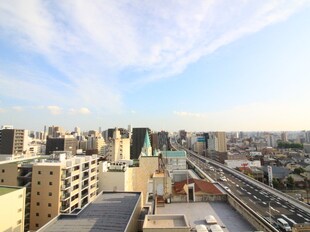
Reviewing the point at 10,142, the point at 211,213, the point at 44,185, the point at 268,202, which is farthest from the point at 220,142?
the point at 211,213

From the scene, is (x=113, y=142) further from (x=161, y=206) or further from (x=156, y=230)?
(x=156, y=230)

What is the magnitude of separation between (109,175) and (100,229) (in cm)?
2699

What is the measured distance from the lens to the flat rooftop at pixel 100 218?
1443 centimetres

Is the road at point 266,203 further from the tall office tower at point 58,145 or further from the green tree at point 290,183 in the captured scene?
the tall office tower at point 58,145

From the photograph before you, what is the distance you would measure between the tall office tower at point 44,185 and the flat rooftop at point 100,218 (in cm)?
754

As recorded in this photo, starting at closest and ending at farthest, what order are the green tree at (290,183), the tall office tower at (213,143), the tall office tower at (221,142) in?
the green tree at (290,183), the tall office tower at (221,142), the tall office tower at (213,143)

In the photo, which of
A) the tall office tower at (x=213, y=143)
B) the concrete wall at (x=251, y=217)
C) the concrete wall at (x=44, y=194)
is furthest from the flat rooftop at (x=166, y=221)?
the tall office tower at (x=213, y=143)

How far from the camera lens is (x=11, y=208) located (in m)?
22.1

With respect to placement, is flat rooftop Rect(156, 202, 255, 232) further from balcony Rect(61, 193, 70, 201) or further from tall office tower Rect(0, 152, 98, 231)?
balcony Rect(61, 193, 70, 201)

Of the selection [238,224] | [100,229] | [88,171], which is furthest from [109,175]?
[238,224]

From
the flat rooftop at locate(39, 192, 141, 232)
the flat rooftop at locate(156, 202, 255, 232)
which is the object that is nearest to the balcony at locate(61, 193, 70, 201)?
the flat rooftop at locate(39, 192, 141, 232)

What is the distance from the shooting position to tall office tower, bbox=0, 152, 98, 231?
27.2 metres

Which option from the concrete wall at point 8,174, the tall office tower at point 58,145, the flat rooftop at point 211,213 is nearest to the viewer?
the flat rooftop at point 211,213

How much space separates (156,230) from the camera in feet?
34.1
